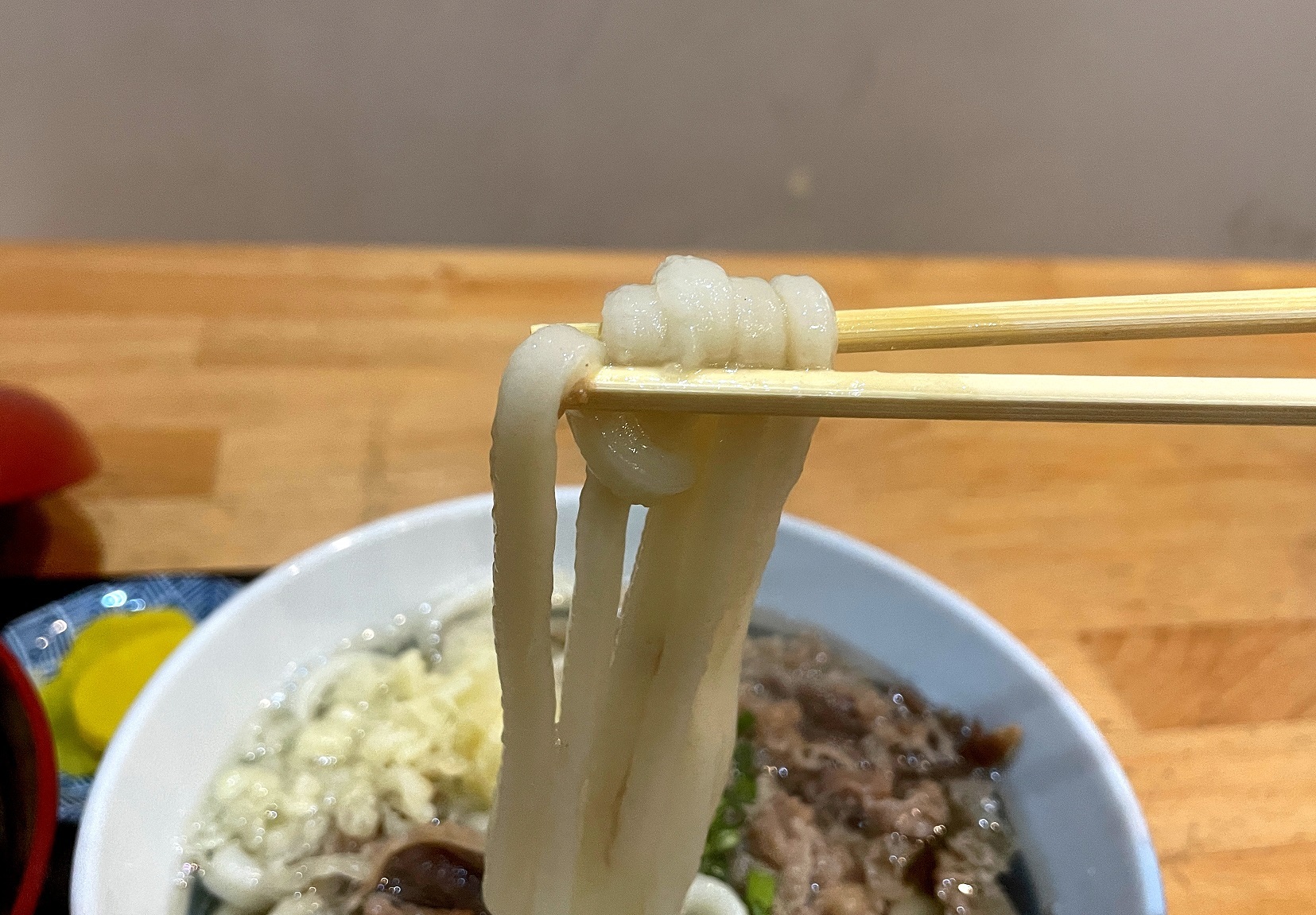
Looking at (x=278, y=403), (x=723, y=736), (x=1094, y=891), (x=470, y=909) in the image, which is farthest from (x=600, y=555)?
(x=278, y=403)

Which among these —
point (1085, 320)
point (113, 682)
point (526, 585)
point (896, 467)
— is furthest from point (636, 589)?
point (896, 467)

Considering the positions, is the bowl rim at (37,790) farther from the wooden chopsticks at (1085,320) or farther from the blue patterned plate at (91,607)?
the wooden chopsticks at (1085,320)

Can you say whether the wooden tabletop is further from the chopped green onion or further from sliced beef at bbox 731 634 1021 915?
the chopped green onion

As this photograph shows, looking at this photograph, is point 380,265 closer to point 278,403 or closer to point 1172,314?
point 278,403

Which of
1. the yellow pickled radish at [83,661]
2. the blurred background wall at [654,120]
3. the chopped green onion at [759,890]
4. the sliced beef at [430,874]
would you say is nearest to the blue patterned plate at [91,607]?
the yellow pickled radish at [83,661]

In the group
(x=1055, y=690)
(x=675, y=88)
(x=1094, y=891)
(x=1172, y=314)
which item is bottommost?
(x=1094, y=891)

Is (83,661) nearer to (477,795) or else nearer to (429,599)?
(429,599)
